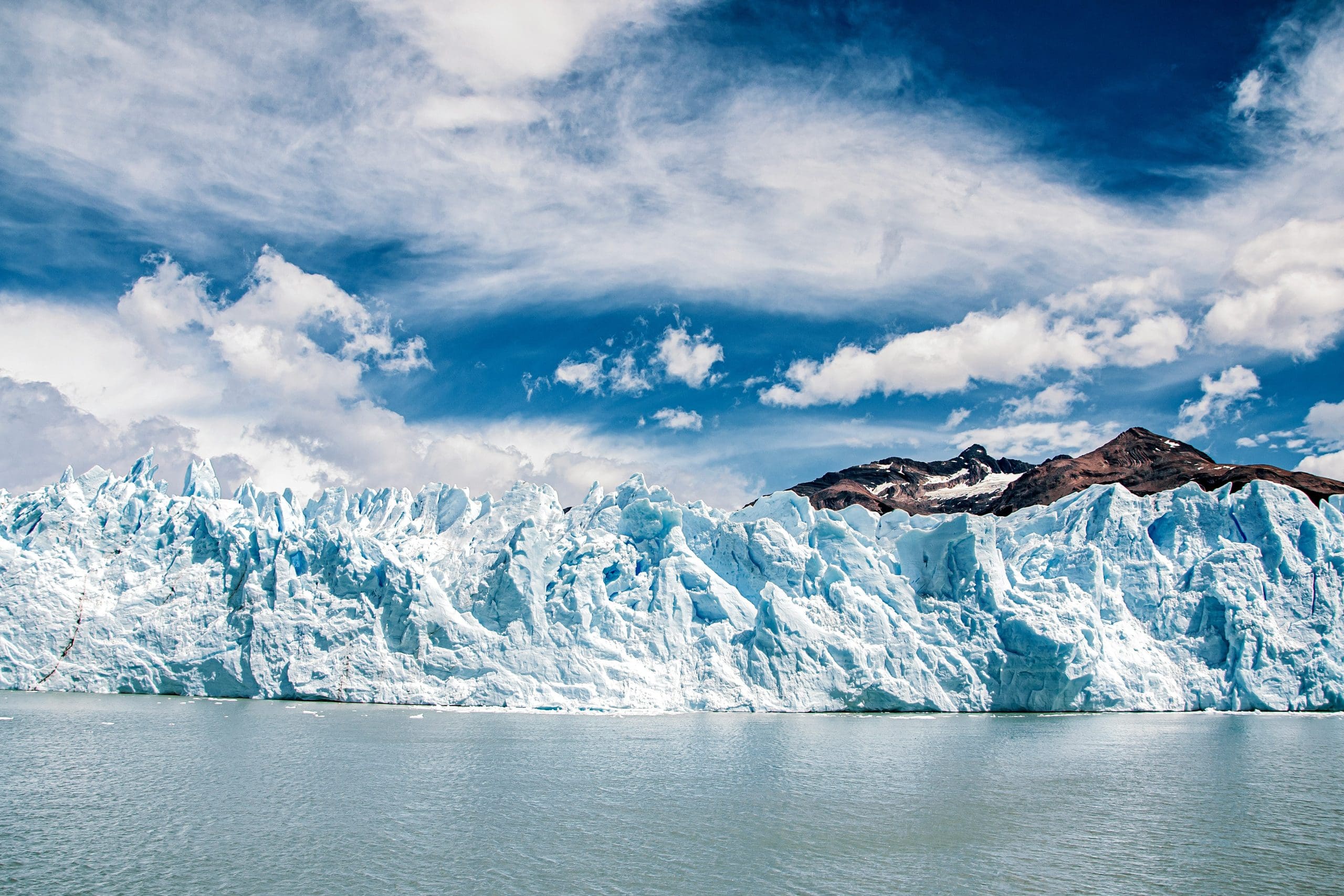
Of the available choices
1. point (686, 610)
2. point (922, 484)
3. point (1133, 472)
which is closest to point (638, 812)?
point (686, 610)

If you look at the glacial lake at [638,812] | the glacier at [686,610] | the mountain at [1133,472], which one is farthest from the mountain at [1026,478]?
the glacial lake at [638,812]

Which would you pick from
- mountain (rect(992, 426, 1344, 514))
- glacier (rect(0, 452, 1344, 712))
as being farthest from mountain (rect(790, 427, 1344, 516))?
glacier (rect(0, 452, 1344, 712))

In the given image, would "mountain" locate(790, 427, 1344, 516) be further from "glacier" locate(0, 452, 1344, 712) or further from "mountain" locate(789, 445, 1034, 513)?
"glacier" locate(0, 452, 1344, 712)

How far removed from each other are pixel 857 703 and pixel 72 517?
3584cm

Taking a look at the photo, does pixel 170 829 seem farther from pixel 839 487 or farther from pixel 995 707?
pixel 839 487

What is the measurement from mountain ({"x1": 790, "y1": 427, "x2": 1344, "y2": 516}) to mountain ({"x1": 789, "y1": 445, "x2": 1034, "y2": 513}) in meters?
0.15

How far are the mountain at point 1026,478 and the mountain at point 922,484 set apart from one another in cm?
15

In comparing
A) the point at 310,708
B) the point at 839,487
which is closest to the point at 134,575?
the point at 310,708

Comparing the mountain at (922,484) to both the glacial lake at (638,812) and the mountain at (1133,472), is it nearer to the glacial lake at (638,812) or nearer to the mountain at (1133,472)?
the mountain at (1133,472)

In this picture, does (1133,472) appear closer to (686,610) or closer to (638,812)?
(686,610)

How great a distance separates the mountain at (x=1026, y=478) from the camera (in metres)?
72.6

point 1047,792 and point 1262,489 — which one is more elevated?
point 1262,489

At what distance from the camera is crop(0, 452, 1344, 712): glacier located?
3834cm

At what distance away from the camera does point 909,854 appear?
600 inches
